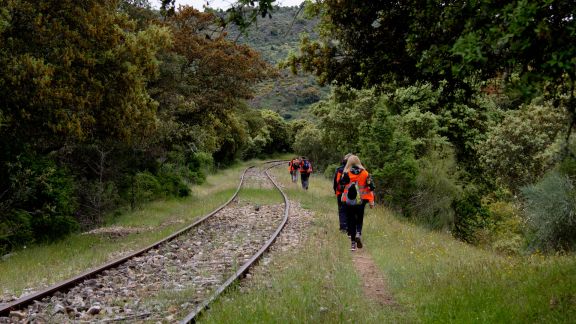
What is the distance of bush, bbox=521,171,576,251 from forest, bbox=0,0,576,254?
6 cm

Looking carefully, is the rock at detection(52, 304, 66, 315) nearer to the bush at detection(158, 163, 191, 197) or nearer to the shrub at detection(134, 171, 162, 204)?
the shrub at detection(134, 171, 162, 204)

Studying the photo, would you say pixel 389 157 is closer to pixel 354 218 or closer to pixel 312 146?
pixel 354 218

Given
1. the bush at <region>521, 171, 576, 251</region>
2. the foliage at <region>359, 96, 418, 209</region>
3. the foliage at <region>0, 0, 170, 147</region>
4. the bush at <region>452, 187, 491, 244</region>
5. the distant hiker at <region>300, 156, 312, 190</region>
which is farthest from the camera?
the bush at <region>452, 187, 491, 244</region>

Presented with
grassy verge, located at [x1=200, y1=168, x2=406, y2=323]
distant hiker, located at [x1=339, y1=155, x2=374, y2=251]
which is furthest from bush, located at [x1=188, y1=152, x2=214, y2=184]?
distant hiker, located at [x1=339, y1=155, x2=374, y2=251]

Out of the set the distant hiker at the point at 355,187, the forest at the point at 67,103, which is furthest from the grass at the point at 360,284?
the forest at the point at 67,103

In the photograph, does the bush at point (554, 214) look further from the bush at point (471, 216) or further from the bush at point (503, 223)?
the bush at point (471, 216)

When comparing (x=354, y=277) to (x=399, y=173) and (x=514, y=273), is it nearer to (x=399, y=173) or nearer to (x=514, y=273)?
(x=514, y=273)

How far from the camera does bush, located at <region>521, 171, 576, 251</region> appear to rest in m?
16.9

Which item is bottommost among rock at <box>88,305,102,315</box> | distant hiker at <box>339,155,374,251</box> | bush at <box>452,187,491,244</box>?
bush at <box>452,187,491,244</box>

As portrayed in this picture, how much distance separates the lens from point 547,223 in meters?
17.3

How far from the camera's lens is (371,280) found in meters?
8.80

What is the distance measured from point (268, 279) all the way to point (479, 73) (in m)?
4.46

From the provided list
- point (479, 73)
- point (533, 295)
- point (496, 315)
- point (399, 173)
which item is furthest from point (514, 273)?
point (399, 173)

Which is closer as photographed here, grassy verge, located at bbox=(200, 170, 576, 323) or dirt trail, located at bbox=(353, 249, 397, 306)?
grassy verge, located at bbox=(200, 170, 576, 323)
